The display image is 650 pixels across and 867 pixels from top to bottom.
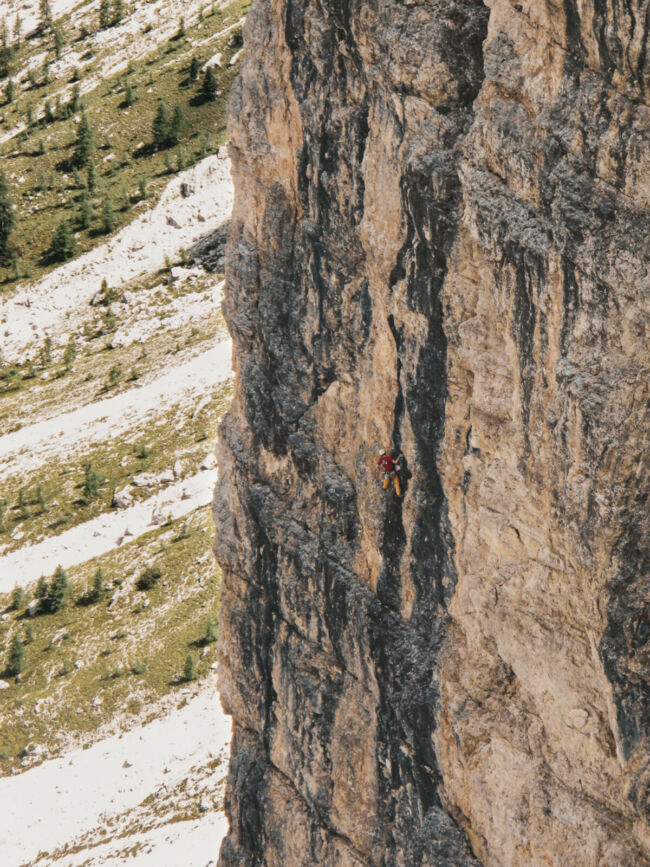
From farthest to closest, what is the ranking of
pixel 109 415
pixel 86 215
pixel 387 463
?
1. pixel 86 215
2. pixel 109 415
3. pixel 387 463

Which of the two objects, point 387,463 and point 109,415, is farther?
point 109,415

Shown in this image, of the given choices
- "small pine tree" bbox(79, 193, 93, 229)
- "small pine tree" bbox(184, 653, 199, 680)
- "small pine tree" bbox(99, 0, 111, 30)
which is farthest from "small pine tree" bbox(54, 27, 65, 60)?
"small pine tree" bbox(184, 653, 199, 680)

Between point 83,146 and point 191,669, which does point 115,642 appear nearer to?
point 191,669

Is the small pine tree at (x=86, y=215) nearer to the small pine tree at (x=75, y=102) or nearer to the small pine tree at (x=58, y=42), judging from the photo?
the small pine tree at (x=75, y=102)

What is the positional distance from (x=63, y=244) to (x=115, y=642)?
5899cm

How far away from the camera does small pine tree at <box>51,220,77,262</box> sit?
380ft

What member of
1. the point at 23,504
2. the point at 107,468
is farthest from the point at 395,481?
the point at 23,504

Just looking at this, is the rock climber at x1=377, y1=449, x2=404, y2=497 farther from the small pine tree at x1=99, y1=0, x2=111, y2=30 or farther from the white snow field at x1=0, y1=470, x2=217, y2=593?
the small pine tree at x1=99, y1=0, x2=111, y2=30

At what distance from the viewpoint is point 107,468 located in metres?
84.3

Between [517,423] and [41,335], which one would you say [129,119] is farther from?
[517,423]

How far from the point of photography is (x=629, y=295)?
1797cm

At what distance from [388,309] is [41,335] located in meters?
90.1

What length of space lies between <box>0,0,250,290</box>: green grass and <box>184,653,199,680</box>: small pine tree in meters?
63.1

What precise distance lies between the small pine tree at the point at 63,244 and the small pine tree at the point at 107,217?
3662mm
